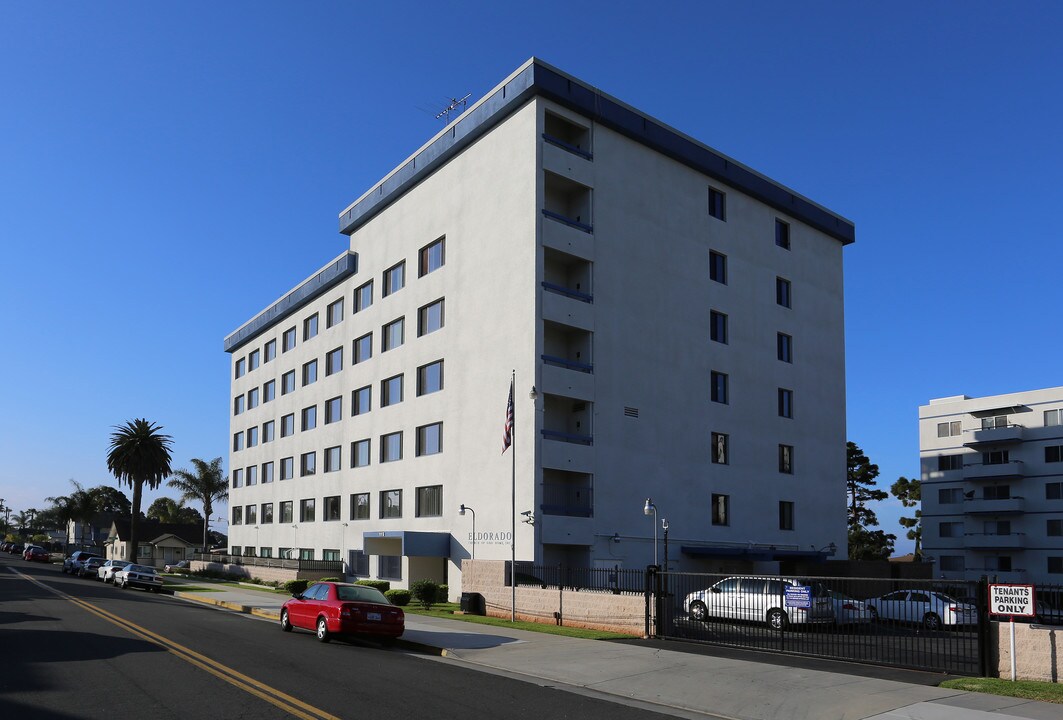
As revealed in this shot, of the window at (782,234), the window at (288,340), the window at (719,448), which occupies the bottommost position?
the window at (719,448)

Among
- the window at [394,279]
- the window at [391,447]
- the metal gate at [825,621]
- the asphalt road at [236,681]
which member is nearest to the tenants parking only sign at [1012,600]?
the metal gate at [825,621]

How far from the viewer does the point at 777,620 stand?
952 inches

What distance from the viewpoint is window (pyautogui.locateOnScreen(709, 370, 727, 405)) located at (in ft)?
147

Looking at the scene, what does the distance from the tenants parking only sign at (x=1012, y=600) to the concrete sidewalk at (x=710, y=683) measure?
189 centimetres

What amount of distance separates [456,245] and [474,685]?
3047 centimetres

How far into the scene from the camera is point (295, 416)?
63.7 m

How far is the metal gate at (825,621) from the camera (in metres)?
18.1

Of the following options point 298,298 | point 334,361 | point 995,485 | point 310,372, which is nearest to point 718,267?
point 334,361

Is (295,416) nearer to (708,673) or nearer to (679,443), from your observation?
(679,443)

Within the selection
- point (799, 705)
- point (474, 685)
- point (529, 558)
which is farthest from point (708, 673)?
point (529, 558)

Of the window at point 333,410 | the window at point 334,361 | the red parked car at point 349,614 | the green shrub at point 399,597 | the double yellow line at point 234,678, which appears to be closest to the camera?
the double yellow line at point 234,678

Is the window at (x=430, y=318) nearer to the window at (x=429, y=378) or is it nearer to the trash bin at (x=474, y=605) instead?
the window at (x=429, y=378)

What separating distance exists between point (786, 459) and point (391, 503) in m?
21.5

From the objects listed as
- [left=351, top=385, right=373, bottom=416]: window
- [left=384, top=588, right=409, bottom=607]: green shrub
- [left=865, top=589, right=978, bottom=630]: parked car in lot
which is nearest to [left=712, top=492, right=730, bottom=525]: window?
[left=865, top=589, right=978, bottom=630]: parked car in lot
